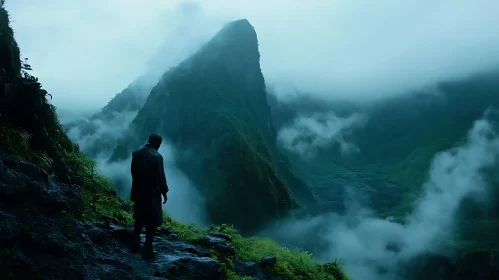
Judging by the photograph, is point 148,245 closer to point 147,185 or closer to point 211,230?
point 147,185

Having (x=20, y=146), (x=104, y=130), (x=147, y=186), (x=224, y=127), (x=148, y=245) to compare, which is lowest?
(x=148, y=245)

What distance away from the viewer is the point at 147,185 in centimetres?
1005

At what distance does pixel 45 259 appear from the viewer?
8.15 meters

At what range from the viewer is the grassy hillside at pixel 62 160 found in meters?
11.4

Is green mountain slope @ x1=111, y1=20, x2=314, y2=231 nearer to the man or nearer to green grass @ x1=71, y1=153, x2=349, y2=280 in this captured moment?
green grass @ x1=71, y1=153, x2=349, y2=280

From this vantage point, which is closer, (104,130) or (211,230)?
(211,230)

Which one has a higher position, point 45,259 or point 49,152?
point 49,152

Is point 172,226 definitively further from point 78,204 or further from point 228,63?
point 228,63

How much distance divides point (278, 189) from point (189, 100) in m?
43.6

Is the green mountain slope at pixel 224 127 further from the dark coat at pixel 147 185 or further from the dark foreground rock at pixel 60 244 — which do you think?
the dark coat at pixel 147 185

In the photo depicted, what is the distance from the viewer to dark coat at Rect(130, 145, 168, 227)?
1002cm

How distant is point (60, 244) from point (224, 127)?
11633cm

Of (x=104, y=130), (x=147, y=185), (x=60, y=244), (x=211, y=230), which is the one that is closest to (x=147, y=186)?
(x=147, y=185)

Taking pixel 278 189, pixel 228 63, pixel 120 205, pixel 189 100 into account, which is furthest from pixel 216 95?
pixel 120 205
